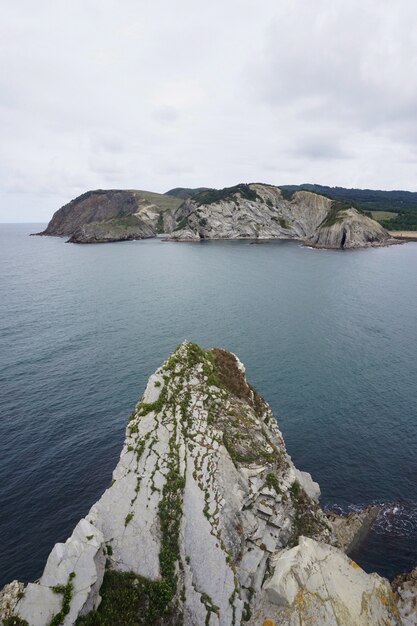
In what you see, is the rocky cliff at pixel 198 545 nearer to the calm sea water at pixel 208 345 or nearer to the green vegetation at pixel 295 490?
the green vegetation at pixel 295 490

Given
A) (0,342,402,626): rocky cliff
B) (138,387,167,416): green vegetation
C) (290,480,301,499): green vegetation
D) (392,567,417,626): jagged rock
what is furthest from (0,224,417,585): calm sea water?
(138,387,167,416): green vegetation

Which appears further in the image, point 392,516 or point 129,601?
point 392,516

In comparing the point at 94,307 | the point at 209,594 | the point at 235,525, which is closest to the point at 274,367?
the point at 235,525

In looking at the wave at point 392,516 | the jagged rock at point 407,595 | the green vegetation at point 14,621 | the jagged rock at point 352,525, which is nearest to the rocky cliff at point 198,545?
the green vegetation at point 14,621

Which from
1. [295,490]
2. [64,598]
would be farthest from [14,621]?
[295,490]

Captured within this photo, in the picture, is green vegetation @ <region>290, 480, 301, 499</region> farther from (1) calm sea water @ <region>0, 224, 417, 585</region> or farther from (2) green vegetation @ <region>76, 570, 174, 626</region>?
(2) green vegetation @ <region>76, 570, 174, 626</region>

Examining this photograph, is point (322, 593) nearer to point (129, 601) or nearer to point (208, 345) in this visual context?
point (129, 601)

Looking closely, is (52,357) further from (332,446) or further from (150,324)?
(332,446)
